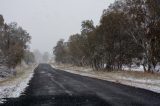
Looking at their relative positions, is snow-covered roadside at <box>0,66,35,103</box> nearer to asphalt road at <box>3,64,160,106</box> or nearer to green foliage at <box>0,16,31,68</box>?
asphalt road at <box>3,64,160,106</box>

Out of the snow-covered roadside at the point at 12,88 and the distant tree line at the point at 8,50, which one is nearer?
the snow-covered roadside at the point at 12,88

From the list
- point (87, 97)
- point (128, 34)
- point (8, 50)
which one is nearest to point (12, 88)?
point (87, 97)

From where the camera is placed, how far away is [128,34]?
57.1 metres

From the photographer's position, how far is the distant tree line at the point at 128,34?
154 ft

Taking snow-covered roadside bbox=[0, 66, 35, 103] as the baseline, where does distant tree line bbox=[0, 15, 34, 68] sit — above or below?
above

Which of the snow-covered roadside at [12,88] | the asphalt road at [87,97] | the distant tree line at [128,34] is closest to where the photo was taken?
the asphalt road at [87,97]

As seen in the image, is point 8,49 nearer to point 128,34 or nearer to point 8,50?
point 8,50

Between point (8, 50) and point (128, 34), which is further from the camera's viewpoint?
point (8, 50)

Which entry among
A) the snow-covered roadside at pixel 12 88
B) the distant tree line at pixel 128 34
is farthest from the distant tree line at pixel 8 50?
the snow-covered roadside at pixel 12 88

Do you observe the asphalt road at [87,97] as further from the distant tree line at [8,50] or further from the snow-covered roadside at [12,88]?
the distant tree line at [8,50]

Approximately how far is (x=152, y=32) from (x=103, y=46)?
1972cm

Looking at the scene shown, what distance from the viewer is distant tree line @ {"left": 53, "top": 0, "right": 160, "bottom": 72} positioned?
154 feet

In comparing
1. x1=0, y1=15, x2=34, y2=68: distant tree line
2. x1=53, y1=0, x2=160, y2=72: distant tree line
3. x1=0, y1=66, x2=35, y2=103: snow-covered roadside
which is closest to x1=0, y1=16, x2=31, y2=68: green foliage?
x1=0, y1=15, x2=34, y2=68: distant tree line

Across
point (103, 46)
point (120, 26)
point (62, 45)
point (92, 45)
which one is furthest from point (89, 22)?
point (62, 45)
